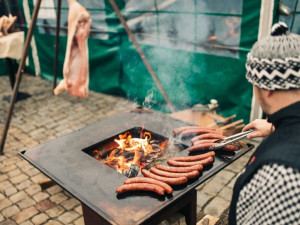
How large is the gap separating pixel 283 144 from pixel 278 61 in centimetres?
47

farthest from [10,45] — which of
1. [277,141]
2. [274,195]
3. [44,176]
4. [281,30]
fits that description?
[274,195]

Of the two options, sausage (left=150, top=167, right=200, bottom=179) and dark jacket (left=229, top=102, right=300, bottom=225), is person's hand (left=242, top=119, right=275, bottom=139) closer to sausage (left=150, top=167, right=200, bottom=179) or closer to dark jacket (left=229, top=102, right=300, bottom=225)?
sausage (left=150, top=167, right=200, bottom=179)

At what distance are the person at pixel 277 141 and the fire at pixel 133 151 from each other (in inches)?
67.7

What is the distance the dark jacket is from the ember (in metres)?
1.61

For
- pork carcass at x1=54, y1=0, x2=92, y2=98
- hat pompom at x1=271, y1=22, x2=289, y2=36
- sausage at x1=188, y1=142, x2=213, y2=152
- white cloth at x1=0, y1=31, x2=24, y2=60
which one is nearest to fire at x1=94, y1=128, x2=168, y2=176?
sausage at x1=188, y1=142, x2=213, y2=152

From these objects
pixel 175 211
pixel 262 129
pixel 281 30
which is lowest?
pixel 175 211

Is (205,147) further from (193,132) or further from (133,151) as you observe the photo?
(133,151)

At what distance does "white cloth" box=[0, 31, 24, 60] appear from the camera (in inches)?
278

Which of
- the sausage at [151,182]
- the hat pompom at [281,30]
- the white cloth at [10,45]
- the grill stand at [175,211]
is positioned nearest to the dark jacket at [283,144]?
the hat pompom at [281,30]

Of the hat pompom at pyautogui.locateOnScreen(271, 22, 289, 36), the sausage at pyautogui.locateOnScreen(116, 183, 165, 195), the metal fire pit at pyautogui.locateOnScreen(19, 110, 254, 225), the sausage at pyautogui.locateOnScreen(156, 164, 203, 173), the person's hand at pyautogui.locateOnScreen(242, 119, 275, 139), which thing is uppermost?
the hat pompom at pyautogui.locateOnScreen(271, 22, 289, 36)

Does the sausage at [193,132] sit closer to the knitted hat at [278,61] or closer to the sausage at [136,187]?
the sausage at [136,187]

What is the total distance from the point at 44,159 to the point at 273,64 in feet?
8.03

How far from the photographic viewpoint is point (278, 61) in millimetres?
1534

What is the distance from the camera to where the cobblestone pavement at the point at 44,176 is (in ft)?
13.1
